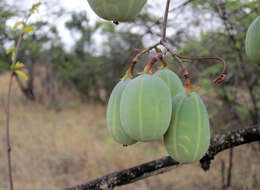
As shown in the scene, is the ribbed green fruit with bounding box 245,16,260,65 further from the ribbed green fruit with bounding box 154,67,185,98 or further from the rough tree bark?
the rough tree bark

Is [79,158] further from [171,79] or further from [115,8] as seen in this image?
[115,8]

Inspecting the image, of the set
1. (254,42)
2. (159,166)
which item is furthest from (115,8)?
(159,166)

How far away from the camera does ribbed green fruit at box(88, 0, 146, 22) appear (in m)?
0.58

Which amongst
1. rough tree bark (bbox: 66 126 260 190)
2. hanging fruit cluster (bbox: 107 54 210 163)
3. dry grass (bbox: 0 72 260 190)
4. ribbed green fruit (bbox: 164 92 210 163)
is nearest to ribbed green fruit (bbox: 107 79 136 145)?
hanging fruit cluster (bbox: 107 54 210 163)

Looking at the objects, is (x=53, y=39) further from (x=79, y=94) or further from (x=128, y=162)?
(x=128, y=162)

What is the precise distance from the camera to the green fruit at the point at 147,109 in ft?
Result: 1.96

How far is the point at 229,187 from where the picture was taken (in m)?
3.09

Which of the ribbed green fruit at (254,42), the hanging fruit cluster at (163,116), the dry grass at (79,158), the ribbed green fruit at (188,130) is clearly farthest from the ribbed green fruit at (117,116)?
the dry grass at (79,158)

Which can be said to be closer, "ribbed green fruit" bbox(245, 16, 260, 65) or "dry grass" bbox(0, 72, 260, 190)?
"ribbed green fruit" bbox(245, 16, 260, 65)

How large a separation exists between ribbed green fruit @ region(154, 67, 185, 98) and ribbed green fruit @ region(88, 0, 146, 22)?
196 mm

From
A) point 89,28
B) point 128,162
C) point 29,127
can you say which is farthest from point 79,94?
point 128,162

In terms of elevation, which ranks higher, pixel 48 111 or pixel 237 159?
pixel 237 159

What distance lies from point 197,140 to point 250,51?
335 mm

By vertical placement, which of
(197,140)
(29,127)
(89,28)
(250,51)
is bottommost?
(29,127)
